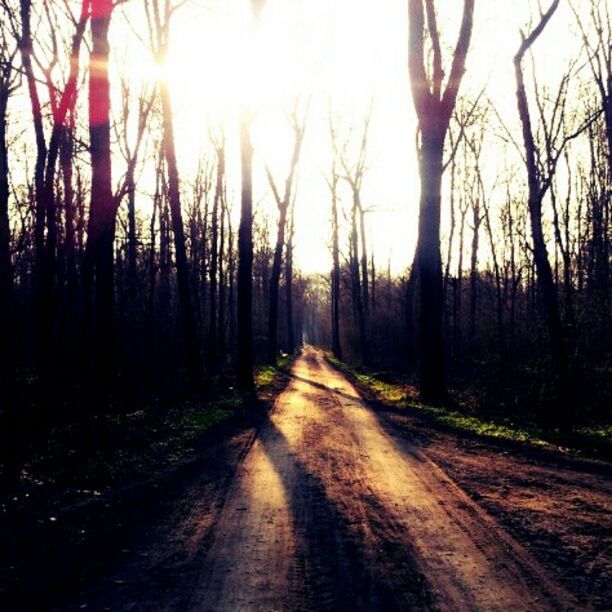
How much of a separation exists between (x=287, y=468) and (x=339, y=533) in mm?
2738

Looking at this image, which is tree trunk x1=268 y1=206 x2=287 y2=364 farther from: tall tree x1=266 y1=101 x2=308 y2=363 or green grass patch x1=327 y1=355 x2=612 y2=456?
green grass patch x1=327 y1=355 x2=612 y2=456

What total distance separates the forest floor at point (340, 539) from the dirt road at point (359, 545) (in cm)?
2

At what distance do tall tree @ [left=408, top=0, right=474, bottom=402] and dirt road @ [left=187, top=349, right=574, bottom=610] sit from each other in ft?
23.0

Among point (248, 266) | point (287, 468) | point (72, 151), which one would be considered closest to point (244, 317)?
point (248, 266)

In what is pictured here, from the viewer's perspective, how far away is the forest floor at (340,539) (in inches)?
155

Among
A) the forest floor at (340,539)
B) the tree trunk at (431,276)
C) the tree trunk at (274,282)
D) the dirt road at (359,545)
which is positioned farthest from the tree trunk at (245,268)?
the tree trunk at (274,282)

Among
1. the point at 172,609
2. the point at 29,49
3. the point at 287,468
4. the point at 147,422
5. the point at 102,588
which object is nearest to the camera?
the point at 172,609

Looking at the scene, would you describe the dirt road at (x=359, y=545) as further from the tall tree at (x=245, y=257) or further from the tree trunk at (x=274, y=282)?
the tree trunk at (x=274, y=282)

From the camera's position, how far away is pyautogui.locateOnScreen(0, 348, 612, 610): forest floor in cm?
394

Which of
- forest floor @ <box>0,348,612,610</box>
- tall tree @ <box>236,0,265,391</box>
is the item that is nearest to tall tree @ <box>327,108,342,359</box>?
tall tree @ <box>236,0,265,391</box>

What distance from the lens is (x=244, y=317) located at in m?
18.9

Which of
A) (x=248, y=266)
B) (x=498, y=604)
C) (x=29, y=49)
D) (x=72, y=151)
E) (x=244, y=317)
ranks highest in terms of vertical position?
(x=29, y=49)

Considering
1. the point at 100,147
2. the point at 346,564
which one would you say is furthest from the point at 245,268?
the point at 346,564

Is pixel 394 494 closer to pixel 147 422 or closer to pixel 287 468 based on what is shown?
pixel 287 468
